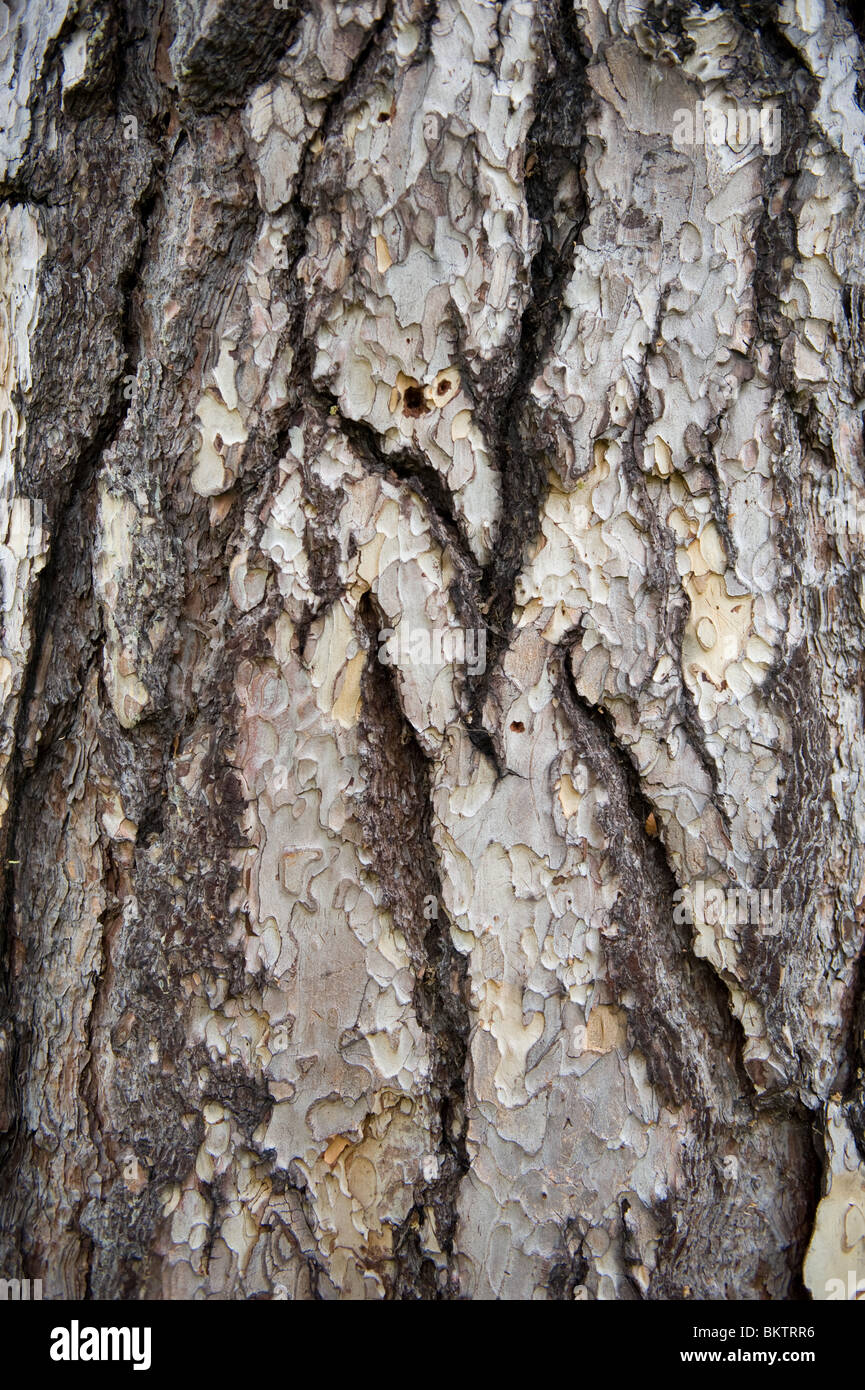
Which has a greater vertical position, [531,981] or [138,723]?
[138,723]

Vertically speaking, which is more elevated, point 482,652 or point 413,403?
point 413,403

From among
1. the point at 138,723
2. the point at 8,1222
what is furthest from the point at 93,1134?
the point at 138,723

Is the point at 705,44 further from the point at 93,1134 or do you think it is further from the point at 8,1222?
the point at 8,1222

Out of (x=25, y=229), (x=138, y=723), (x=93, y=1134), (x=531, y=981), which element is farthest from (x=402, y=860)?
(x=25, y=229)

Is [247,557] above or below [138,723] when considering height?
above

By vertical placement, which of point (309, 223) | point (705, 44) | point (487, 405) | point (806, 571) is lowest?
point (806, 571)

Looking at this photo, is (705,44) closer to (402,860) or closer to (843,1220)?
(402,860)
